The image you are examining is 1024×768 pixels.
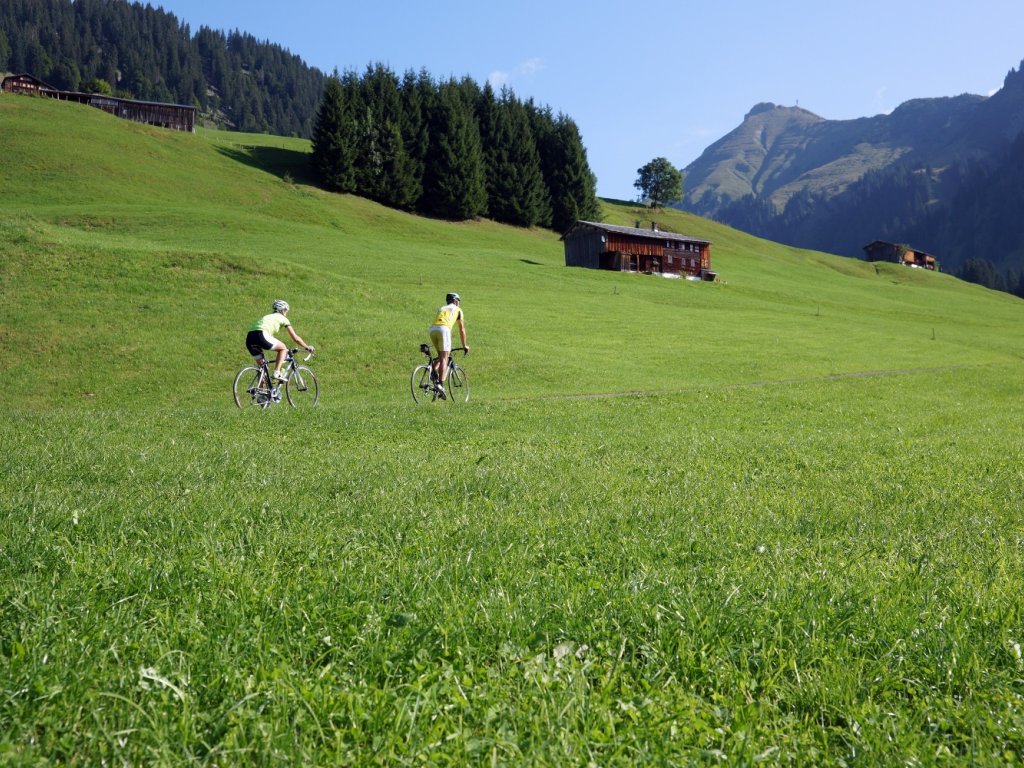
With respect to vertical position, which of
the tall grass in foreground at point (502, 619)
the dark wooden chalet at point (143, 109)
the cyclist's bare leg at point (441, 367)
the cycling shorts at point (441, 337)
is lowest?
the cyclist's bare leg at point (441, 367)

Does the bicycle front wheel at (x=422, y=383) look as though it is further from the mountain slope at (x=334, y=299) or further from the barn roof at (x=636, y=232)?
the barn roof at (x=636, y=232)

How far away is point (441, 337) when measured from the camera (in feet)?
65.7

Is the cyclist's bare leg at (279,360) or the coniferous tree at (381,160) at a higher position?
the coniferous tree at (381,160)

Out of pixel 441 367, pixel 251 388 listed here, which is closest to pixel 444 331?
pixel 441 367

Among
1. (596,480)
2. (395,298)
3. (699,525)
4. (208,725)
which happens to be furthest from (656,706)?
(395,298)

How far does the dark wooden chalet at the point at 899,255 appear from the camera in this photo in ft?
527

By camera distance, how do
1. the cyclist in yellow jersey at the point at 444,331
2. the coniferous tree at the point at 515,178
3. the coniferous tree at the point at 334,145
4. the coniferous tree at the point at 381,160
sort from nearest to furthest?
the cyclist in yellow jersey at the point at 444,331
the coniferous tree at the point at 334,145
the coniferous tree at the point at 381,160
the coniferous tree at the point at 515,178

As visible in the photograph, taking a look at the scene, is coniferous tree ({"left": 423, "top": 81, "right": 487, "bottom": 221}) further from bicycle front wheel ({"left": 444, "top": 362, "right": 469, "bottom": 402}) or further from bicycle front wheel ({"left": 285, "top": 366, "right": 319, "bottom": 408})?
bicycle front wheel ({"left": 444, "top": 362, "right": 469, "bottom": 402})

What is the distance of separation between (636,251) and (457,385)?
71.4 m

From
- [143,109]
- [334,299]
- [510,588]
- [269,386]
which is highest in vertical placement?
[143,109]

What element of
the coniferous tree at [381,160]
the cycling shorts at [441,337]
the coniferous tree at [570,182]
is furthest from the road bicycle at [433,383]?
the coniferous tree at [570,182]

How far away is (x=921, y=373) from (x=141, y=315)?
109 feet

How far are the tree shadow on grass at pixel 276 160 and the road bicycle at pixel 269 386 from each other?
81374 millimetres

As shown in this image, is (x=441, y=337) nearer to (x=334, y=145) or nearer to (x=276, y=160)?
(x=334, y=145)
